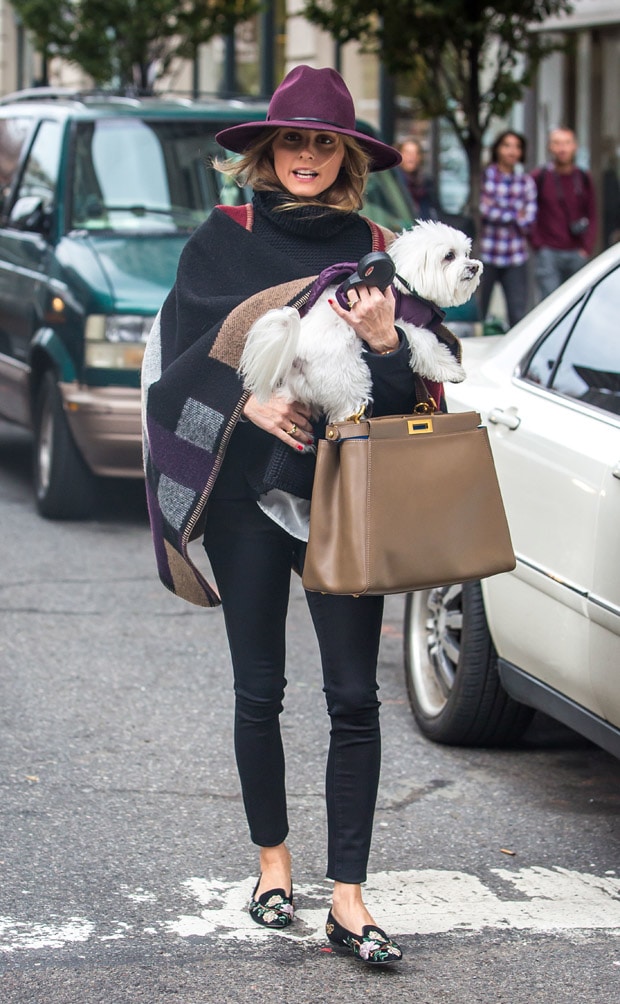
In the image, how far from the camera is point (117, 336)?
26.3 feet

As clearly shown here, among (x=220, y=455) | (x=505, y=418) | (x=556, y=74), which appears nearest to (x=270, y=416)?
(x=220, y=455)

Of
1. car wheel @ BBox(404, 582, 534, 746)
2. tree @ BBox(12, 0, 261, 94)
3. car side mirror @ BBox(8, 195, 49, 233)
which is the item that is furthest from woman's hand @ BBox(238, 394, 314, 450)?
tree @ BBox(12, 0, 261, 94)

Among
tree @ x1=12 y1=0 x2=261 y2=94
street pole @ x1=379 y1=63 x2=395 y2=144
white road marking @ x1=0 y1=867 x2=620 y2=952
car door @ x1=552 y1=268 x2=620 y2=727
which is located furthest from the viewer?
street pole @ x1=379 y1=63 x2=395 y2=144

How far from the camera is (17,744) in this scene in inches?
197

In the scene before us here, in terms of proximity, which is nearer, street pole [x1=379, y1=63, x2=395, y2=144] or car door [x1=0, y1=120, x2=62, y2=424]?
car door [x1=0, y1=120, x2=62, y2=424]

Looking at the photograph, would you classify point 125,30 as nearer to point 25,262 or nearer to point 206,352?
point 25,262

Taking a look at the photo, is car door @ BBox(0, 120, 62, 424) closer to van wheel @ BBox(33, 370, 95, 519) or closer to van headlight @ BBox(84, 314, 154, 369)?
van wheel @ BBox(33, 370, 95, 519)

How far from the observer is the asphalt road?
3.43 meters

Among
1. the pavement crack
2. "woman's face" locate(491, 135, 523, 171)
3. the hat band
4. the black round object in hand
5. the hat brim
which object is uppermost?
the hat band

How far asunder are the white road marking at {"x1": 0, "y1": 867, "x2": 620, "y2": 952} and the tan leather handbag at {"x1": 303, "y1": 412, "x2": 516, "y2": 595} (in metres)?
0.86

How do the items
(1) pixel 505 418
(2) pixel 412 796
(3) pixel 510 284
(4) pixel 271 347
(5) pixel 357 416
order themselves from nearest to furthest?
1. (4) pixel 271 347
2. (5) pixel 357 416
3. (2) pixel 412 796
4. (1) pixel 505 418
5. (3) pixel 510 284

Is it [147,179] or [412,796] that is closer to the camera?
[412,796]

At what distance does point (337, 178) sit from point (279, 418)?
1.89 feet

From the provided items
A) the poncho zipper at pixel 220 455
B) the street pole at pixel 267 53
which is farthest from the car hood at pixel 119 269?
the street pole at pixel 267 53
